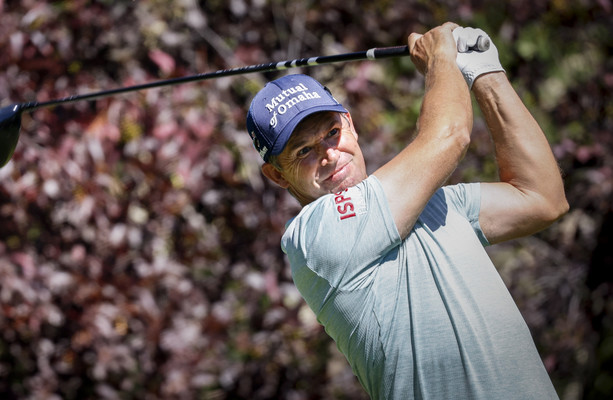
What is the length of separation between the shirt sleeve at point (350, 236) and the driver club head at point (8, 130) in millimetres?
1219

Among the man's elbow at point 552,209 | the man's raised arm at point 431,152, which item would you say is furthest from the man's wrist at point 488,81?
the man's elbow at point 552,209

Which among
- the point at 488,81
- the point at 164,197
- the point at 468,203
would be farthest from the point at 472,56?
the point at 164,197

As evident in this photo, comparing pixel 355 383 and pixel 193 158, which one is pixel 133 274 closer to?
pixel 193 158

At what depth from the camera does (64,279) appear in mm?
3334

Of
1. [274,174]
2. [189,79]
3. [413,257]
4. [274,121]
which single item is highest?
[189,79]

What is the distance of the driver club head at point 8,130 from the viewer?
2408mm

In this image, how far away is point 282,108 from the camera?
1.89 meters

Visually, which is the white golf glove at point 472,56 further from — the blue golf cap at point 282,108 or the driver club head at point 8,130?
the driver club head at point 8,130

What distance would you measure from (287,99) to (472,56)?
1.64 ft

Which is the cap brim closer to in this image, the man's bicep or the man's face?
the man's face

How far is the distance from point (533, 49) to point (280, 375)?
2.18 metres

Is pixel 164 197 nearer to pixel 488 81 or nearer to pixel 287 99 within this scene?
pixel 287 99

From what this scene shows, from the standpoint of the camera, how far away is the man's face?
1884 millimetres

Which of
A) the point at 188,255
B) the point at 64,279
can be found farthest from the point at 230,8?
the point at 64,279
